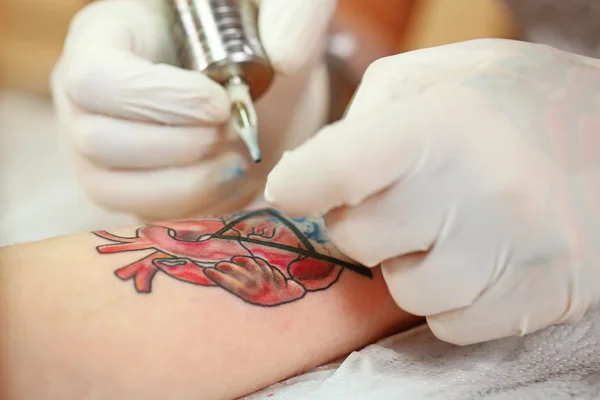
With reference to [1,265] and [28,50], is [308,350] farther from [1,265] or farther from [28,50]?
[28,50]

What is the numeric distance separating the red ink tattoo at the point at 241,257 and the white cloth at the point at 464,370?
0.34 ft

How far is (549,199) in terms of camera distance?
0.51 metres

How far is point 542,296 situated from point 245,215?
1.39 feet

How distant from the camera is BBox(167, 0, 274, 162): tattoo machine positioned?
0.87m

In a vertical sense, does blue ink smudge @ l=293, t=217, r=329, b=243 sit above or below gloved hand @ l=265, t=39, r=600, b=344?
below

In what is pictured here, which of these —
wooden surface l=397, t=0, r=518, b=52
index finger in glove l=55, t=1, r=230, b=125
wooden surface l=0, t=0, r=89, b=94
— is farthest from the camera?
wooden surface l=397, t=0, r=518, b=52

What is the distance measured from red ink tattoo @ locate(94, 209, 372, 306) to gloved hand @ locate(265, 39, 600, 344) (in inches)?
4.4

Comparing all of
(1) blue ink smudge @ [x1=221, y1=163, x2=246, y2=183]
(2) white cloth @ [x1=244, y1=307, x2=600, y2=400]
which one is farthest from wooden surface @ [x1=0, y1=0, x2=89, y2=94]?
(2) white cloth @ [x1=244, y1=307, x2=600, y2=400]

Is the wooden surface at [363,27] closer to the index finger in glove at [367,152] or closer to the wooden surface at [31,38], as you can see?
the wooden surface at [31,38]

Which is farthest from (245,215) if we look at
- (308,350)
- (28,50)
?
(28,50)

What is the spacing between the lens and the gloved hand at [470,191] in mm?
492

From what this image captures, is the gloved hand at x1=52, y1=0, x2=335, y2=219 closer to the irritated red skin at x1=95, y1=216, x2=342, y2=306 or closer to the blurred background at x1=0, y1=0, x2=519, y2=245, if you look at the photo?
the blurred background at x1=0, y1=0, x2=519, y2=245

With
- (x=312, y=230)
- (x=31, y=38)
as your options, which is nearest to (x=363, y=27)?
(x=31, y=38)

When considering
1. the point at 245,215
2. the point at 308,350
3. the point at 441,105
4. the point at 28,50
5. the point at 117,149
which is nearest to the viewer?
the point at 441,105
